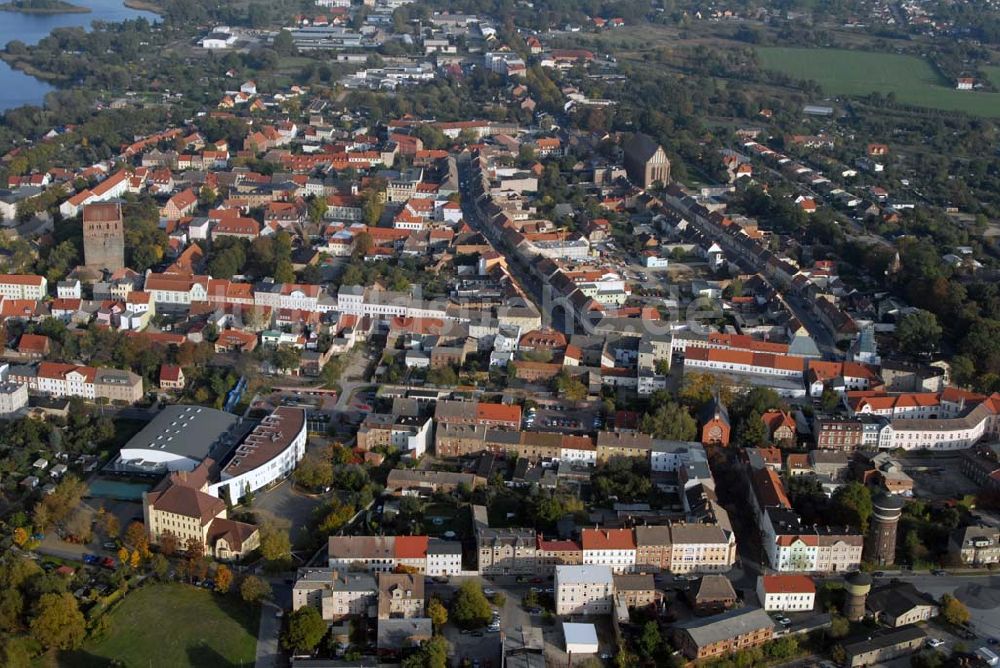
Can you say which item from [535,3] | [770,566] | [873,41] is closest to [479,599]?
[770,566]

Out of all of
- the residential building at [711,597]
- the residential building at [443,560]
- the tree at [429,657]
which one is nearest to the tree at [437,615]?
the tree at [429,657]

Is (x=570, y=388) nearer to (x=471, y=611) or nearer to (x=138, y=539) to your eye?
(x=471, y=611)

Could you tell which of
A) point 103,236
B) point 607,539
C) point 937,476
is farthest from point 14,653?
point 937,476

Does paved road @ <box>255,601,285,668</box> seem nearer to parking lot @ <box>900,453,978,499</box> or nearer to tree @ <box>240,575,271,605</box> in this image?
tree @ <box>240,575,271,605</box>

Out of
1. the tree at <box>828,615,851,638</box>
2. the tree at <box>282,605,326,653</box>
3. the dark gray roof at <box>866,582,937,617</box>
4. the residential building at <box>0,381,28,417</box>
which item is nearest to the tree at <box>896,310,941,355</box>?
the dark gray roof at <box>866,582,937,617</box>

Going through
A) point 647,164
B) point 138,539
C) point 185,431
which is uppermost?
point 647,164

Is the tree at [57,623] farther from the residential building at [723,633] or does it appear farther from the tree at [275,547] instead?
the residential building at [723,633]
